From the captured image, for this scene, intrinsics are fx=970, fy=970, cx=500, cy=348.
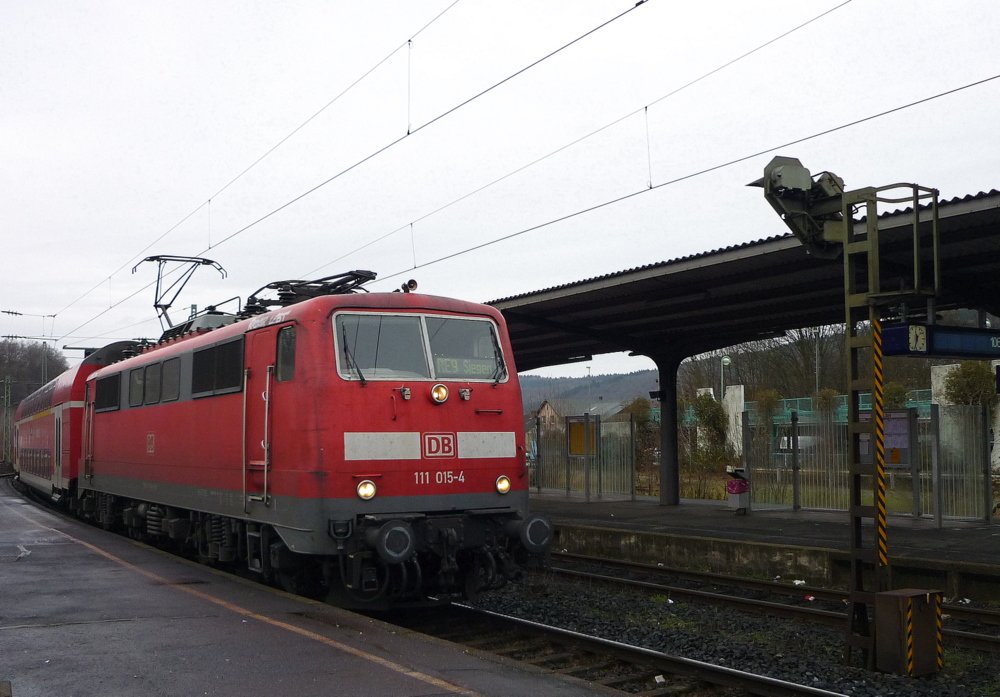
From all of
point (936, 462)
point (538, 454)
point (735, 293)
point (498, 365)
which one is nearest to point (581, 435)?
point (538, 454)

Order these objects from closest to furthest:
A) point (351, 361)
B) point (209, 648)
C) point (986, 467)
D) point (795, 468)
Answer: point (209, 648) < point (351, 361) < point (986, 467) < point (795, 468)

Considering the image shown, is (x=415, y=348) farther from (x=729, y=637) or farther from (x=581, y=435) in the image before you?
(x=581, y=435)

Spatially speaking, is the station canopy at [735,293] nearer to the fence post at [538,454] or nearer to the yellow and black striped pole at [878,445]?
the fence post at [538,454]

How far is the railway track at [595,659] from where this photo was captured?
7.61 metres

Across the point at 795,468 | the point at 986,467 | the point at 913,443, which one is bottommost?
the point at 795,468

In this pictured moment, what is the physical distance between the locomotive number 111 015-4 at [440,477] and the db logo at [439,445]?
0.18 m

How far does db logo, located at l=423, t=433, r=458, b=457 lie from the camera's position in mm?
9555

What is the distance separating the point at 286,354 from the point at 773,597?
690 cm

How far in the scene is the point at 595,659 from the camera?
28.4 feet

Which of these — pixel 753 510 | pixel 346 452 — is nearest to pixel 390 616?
pixel 346 452

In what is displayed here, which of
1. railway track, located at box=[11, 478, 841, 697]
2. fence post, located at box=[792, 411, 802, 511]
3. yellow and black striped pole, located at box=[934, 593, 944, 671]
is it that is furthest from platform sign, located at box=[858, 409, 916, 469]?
railway track, located at box=[11, 478, 841, 697]

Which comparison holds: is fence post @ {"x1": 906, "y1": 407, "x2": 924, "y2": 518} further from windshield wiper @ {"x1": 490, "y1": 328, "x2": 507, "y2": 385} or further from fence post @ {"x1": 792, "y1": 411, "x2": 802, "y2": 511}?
windshield wiper @ {"x1": 490, "y1": 328, "x2": 507, "y2": 385}

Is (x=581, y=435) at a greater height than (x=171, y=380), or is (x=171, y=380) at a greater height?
(x=171, y=380)

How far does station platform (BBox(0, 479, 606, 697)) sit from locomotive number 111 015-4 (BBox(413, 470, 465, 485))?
139 cm
